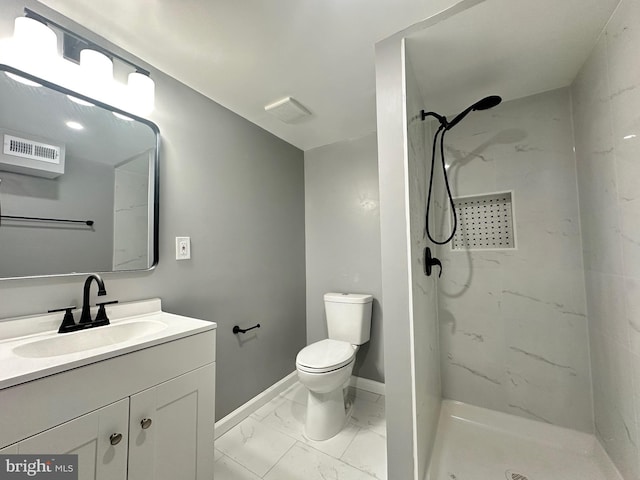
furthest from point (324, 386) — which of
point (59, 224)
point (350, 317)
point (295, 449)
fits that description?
point (59, 224)

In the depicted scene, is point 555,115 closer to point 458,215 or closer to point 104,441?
point 458,215

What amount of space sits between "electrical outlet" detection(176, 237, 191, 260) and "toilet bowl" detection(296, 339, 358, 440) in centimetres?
89

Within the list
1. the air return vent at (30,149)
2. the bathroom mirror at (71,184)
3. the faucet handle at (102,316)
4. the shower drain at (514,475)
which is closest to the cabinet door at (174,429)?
the faucet handle at (102,316)

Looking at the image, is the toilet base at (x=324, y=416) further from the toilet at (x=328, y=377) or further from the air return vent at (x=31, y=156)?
the air return vent at (x=31, y=156)

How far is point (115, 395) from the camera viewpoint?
0.76 metres

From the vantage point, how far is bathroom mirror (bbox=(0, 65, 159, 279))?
0.93 metres

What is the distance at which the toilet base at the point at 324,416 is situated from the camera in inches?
58.7

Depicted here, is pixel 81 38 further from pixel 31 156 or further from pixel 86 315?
pixel 86 315

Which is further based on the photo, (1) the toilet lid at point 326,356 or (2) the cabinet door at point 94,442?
(1) the toilet lid at point 326,356

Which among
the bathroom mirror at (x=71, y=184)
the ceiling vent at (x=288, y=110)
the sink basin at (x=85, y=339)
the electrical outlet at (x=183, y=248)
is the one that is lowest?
the sink basin at (x=85, y=339)

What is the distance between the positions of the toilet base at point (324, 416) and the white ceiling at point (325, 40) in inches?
73.9

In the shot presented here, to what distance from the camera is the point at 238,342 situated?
1692 mm

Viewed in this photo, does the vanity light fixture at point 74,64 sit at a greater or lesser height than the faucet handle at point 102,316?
greater

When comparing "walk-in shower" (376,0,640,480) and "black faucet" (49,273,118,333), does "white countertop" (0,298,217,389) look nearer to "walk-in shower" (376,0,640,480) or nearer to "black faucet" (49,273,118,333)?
"black faucet" (49,273,118,333)
